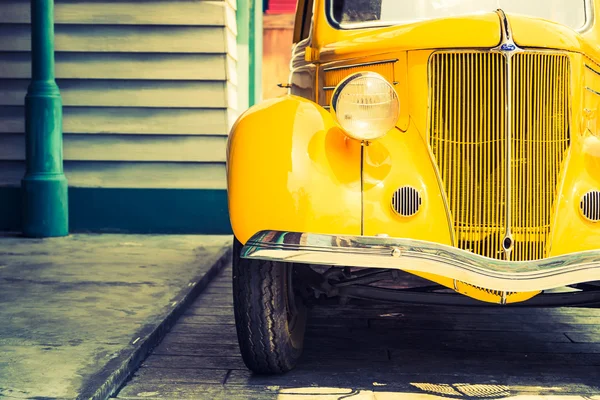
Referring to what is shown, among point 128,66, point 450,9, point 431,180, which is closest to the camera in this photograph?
point 431,180

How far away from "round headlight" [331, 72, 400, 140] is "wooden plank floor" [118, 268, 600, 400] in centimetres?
109

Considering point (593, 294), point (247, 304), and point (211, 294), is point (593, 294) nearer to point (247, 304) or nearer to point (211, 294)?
point (247, 304)

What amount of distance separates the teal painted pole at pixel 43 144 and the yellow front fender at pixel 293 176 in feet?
14.5

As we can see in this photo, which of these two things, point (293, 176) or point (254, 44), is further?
point (254, 44)

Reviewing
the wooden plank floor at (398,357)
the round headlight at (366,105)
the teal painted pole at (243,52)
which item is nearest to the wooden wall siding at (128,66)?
the teal painted pole at (243,52)

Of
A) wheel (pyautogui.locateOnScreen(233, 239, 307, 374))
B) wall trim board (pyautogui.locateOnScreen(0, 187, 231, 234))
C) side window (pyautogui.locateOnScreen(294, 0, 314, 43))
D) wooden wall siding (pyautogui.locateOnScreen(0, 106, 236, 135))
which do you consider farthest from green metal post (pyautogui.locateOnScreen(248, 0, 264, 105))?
wheel (pyautogui.locateOnScreen(233, 239, 307, 374))

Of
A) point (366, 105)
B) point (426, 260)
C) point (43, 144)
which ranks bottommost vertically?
point (426, 260)

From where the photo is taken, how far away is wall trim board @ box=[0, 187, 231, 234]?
26.9ft

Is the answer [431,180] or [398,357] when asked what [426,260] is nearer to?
[431,180]

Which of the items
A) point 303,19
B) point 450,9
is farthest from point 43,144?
point 450,9

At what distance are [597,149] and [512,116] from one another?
43 cm

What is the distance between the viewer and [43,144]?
304 inches

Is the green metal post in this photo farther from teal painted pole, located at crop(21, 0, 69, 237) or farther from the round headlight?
the round headlight

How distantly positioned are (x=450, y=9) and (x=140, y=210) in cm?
452
